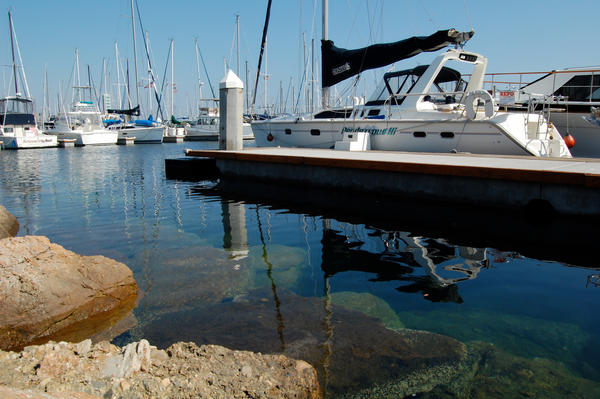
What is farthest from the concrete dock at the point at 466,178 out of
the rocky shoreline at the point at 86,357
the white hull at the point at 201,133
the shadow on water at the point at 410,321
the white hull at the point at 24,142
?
the white hull at the point at 201,133

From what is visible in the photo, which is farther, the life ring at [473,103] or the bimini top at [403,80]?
the bimini top at [403,80]

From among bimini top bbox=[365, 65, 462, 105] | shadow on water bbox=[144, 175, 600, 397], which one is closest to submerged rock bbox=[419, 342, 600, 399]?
shadow on water bbox=[144, 175, 600, 397]

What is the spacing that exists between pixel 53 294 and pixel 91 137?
42.4 metres

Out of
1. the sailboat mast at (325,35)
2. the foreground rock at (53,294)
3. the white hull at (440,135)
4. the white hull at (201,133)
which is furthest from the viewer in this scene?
the white hull at (201,133)

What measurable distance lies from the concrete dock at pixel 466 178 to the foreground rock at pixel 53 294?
6.58m

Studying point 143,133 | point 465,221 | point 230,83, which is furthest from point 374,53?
point 143,133

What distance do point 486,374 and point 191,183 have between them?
12937 mm

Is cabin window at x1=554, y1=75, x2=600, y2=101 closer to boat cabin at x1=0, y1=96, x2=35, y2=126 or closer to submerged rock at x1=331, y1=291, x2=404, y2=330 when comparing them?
submerged rock at x1=331, y1=291, x2=404, y2=330

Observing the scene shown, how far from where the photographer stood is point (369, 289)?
5391 millimetres

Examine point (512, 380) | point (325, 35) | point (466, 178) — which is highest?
point (325, 35)

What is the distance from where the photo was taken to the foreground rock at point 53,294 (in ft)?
13.6

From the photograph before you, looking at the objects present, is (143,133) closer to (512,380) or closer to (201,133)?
(201,133)

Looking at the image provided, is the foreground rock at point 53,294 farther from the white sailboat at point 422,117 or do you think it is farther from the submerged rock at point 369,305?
the white sailboat at point 422,117

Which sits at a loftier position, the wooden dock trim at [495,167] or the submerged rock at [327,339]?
the wooden dock trim at [495,167]
